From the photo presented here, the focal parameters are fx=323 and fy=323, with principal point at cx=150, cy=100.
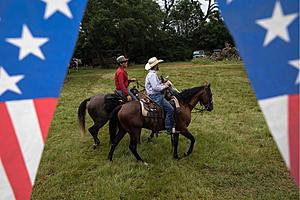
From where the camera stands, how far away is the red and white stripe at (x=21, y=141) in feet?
4.84

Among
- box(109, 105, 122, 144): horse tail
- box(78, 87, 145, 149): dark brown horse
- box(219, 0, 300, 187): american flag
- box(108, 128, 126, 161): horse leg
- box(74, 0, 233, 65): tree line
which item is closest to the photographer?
box(219, 0, 300, 187): american flag

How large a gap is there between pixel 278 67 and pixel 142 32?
27497 mm

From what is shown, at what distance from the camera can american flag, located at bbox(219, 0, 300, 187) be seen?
4.24 feet

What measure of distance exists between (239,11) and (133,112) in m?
3.84

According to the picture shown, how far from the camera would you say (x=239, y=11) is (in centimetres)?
137

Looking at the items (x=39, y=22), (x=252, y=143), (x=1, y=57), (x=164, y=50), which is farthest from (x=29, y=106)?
(x=164, y=50)

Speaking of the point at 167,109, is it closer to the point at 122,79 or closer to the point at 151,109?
the point at 151,109

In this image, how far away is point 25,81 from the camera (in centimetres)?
148

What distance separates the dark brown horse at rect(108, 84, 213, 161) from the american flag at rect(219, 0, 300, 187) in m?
3.85

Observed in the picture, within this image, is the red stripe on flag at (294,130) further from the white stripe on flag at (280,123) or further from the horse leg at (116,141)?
the horse leg at (116,141)

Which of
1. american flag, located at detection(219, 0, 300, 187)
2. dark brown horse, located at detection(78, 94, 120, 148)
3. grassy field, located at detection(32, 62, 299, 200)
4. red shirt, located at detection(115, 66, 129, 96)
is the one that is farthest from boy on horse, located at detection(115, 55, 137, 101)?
american flag, located at detection(219, 0, 300, 187)

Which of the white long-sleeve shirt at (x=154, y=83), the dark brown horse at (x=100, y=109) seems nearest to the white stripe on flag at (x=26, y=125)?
the white long-sleeve shirt at (x=154, y=83)

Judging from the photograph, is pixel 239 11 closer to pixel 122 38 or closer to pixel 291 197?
pixel 291 197

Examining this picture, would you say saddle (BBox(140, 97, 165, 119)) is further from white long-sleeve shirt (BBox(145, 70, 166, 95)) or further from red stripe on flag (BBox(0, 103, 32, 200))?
red stripe on flag (BBox(0, 103, 32, 200))
